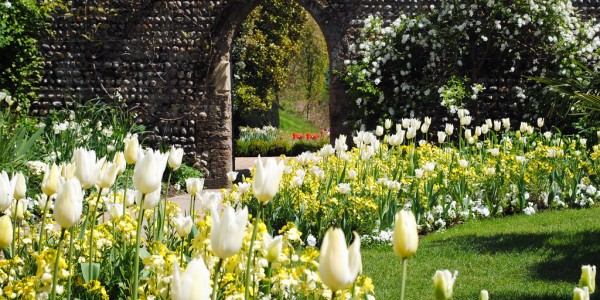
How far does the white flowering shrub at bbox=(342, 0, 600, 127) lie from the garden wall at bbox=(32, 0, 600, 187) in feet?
1.14

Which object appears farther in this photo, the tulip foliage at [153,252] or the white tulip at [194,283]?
the tulip foliage at [153,252]

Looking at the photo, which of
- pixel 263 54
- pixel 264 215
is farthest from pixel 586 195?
pixel 263 54

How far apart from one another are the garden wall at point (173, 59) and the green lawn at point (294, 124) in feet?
39.9

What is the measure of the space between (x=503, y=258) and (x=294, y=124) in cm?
1872

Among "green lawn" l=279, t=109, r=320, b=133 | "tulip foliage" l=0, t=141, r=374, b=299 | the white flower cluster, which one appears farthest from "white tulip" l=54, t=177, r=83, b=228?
"green lawn" l=279, t=109, r=320, b=133

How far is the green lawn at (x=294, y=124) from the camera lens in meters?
22.7

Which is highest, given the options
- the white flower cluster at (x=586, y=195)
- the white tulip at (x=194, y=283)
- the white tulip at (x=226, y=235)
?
the white tulip at (x=226, y=235)

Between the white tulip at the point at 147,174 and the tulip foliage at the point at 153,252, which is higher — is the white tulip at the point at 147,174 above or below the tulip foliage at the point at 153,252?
above

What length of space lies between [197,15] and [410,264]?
6052 mm

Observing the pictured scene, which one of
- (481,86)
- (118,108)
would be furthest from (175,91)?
(481,86)

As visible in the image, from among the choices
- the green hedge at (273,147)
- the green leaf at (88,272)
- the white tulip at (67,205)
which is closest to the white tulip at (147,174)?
the white tulip at (67,205)

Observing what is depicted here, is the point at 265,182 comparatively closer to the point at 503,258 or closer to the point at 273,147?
the point at 503,258

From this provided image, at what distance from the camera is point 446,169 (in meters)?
6.66

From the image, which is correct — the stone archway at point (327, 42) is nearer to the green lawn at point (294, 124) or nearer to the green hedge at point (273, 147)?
the green hedge at point (273, 147)
